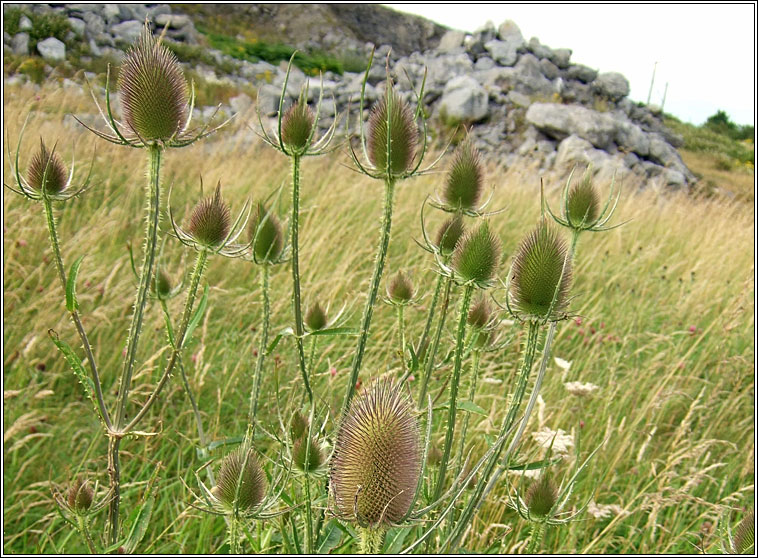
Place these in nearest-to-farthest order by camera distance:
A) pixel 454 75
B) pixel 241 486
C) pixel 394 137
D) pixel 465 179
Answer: pixel 241 486 → pixel 394 137 → pixel 465 179 → pixel 454 75

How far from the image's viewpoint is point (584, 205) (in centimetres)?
162

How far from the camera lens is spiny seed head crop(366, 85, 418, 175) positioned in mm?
1521

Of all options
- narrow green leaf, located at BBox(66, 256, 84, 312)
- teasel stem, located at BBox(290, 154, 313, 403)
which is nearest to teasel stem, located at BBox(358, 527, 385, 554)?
teasel stem, located at BBox(290, 154, 313, 403)

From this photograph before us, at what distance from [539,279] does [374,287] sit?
1.22ft

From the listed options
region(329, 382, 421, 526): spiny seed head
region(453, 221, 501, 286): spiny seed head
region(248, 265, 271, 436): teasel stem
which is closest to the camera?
region(329, 382, 421, 526): spiny seed head

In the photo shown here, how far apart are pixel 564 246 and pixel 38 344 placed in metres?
2.64

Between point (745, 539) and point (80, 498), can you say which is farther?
point (80, 498)

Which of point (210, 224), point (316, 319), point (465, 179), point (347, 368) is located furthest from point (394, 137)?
point (347, 368)

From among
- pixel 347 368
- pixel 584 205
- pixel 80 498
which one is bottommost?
pixel 347 368

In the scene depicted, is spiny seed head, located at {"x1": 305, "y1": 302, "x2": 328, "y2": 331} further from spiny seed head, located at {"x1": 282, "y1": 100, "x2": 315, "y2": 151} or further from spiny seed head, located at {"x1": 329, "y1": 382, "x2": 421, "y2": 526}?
spiny seed head, located at {"x1": 329, "y1": 382, "x2": 421, "y2": 526}

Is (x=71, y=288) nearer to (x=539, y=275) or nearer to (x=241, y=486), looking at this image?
(x=241, y=486)

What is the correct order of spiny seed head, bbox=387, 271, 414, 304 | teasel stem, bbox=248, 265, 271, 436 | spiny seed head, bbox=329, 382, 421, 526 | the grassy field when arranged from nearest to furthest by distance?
spiny seed head, bbox=329, 382, 421, 526, teasel stem, bbox=248, 265, 271, 436, spiny seed head, bbox=387, 271, 414, 304, the grassy field

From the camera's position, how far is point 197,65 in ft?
58.5

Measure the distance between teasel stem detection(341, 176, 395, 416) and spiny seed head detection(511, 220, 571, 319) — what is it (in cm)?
31
